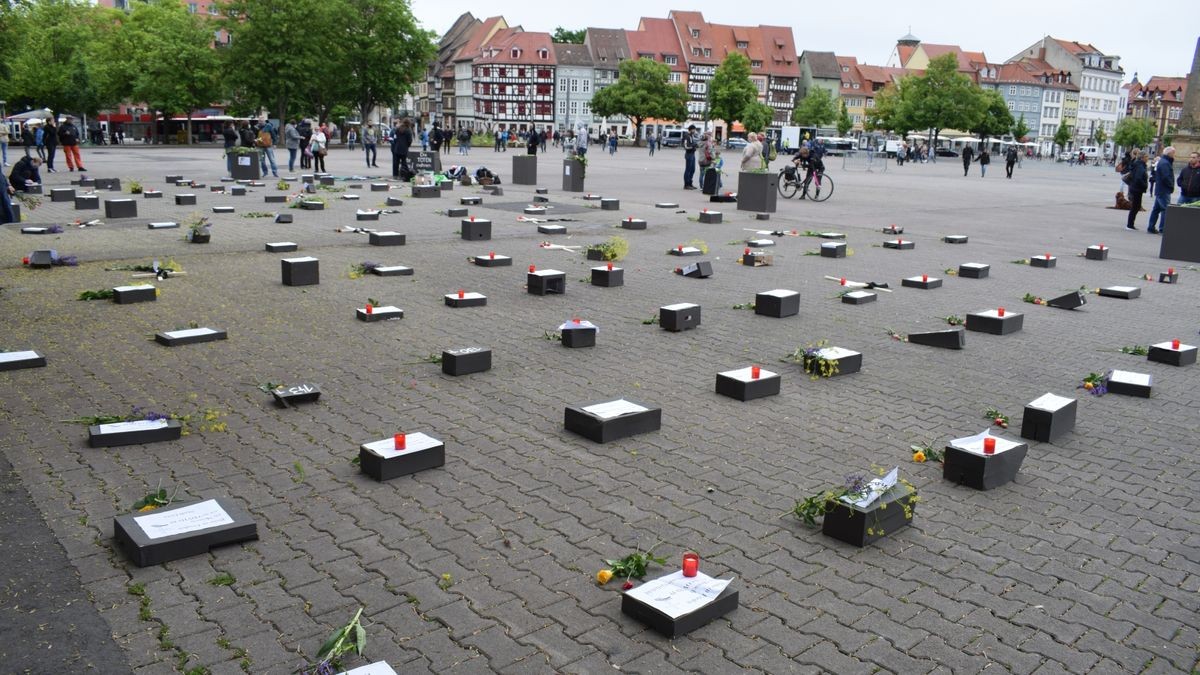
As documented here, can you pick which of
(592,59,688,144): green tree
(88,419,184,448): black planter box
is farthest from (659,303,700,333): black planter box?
(592,59,688,144): green tree

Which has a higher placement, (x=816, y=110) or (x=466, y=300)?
(x=816, y=110)

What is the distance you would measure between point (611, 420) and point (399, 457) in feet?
5.05

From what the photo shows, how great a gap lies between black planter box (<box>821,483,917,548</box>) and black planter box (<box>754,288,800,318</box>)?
5.99m

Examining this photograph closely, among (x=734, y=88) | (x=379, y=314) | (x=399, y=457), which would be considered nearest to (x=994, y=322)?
(x=379, y=314)

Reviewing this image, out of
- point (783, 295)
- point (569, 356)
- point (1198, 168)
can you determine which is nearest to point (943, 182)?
point (1198, 168)

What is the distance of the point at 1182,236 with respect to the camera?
18250 millimetres

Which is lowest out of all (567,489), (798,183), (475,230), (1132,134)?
(567,489)

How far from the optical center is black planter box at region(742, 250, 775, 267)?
51.3 feet

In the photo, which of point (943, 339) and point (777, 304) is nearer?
point (943, 339)

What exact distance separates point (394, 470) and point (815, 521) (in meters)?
2.51

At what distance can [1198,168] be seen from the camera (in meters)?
20.8

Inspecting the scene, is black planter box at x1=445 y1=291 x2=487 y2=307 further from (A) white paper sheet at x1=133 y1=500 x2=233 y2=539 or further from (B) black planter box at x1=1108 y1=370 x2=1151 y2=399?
(B) black planter box at x1=1108 y1=370 x2=1151 y2=399

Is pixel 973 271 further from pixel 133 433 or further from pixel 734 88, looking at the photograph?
pixel 734 88

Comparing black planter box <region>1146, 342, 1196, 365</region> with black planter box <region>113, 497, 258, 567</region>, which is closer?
black planter box <region>113, 497, 258, 567</region>
